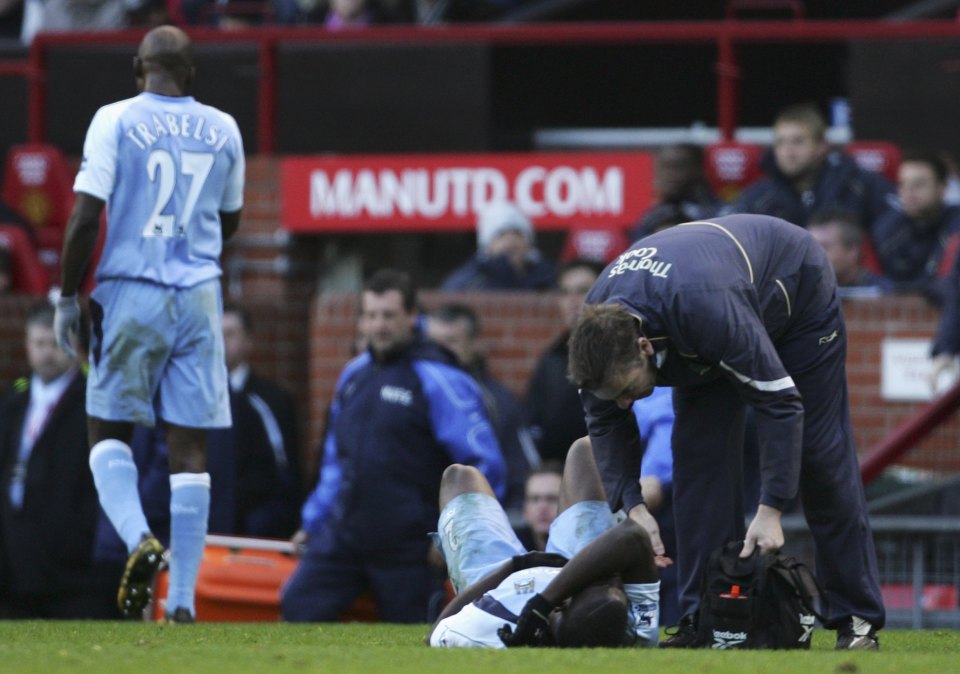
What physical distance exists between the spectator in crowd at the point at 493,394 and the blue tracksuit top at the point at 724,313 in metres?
3.44

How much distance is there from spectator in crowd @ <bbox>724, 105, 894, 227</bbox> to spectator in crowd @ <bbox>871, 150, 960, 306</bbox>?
0.15 metres

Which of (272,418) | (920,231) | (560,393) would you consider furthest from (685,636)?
(920,231)

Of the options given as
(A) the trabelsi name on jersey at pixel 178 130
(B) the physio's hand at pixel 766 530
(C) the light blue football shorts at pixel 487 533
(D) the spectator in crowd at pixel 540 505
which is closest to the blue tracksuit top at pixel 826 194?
(D) the spectator in crowd at pixel 540 505

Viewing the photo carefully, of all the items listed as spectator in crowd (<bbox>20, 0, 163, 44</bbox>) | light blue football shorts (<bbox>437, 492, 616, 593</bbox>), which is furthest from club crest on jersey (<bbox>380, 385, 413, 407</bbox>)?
spectator in crowd (<bbox>20, 0, 163, 44</bbox>)

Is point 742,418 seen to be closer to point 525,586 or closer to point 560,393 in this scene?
point 525,586

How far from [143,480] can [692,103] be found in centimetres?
550

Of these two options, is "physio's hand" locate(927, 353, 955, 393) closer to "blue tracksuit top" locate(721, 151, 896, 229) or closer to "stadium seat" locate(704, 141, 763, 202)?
"blue tracksuit top" locate(721, 151, 896, 229)

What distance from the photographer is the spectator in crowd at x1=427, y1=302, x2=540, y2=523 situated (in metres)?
10.0

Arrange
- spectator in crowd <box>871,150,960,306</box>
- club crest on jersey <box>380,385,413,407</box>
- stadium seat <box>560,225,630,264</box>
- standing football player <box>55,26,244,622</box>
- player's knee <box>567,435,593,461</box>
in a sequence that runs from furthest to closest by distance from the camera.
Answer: stadium seat <box>560,225,630,264</box>
spectator in crowd <box>871,150,960,306</box>
club crest on jersey <box>380,385,413,407</box>
standing football player <box>55,26,244,622</box>
player's knee <box>567,435,593,461</box>

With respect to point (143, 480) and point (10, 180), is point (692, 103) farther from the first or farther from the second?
point (143, 480)

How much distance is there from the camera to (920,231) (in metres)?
10.7

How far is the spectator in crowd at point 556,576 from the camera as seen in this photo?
241 inches

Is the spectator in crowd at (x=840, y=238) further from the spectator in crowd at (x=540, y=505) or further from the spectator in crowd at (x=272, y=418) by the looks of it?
the spectator in crowd at (x=272, y=418)

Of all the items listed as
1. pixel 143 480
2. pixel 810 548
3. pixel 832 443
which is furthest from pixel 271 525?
pixel 832 443
